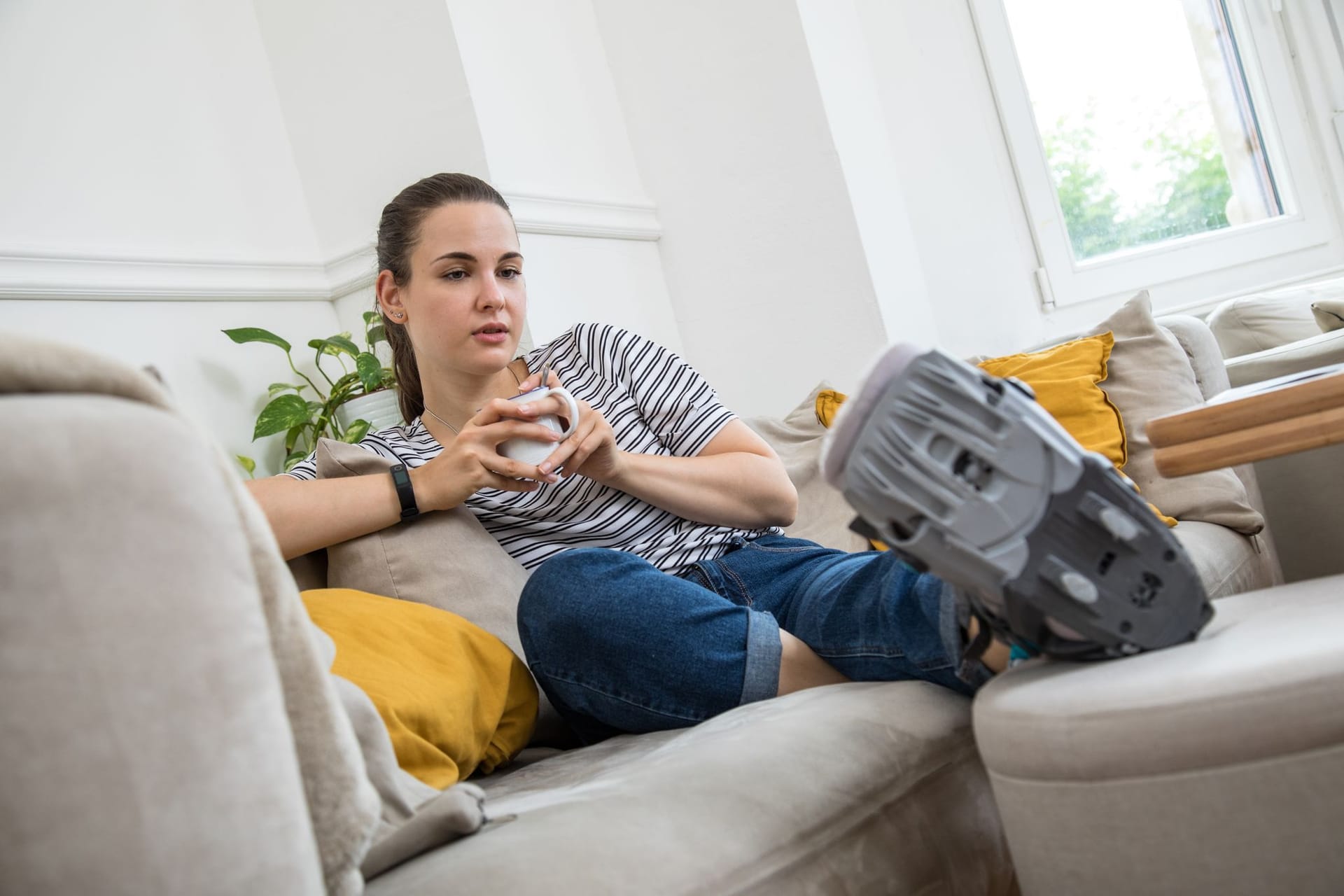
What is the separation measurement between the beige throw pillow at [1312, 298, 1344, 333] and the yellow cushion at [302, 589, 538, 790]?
69.7 inches

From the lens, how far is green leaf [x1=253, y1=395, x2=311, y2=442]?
2068mm

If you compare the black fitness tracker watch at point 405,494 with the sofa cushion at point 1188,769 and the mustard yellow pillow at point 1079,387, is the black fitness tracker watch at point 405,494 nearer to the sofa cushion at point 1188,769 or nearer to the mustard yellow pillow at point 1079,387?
the sofa cushion at point 1188,769

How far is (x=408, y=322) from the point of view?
5.47ft

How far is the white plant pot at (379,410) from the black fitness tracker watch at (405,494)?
32.0 inches

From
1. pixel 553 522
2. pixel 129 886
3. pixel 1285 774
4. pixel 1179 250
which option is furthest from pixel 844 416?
pixel 1179 250

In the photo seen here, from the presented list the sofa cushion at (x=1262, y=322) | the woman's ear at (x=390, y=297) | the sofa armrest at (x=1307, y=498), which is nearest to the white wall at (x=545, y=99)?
the woman's ear at (x=390, y=297)

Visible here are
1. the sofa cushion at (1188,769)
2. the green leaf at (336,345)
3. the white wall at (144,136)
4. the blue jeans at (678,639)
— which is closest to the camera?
the sofa cushion at (1188,769)

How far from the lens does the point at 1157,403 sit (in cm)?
185

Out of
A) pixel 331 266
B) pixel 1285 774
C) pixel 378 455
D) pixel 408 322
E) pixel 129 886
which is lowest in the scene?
pixel 1285 774

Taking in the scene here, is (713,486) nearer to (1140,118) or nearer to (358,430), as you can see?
(358,430)

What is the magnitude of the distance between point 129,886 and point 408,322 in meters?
1.22

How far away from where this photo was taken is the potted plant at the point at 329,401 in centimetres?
209

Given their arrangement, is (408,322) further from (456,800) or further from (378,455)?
(456,800)

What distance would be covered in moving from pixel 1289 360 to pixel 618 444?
1.28 meters
